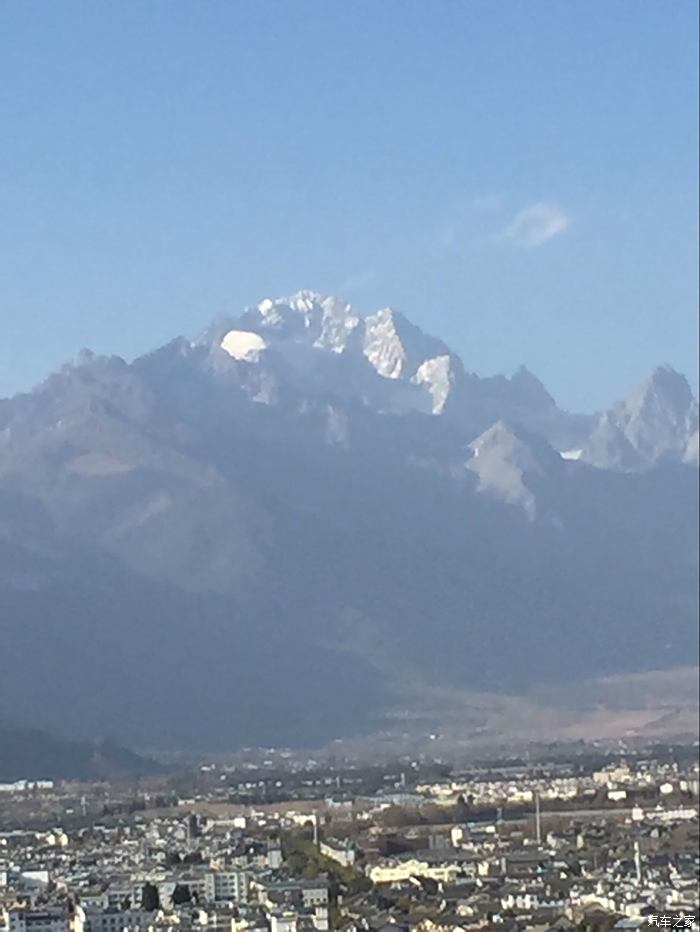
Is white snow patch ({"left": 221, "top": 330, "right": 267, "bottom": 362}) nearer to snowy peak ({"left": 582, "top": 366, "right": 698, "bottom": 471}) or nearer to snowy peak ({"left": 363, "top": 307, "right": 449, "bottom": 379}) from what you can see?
snowy peak ({"left": 363, "top": 307, "right": 449, "bottom": 379})

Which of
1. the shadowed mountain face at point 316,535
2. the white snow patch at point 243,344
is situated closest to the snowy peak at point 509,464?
the shadowed mountain face at point 316,535

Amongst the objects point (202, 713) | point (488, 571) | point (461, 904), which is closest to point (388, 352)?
point (488, 571)

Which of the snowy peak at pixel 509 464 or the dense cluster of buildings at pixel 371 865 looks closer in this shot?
the dense cluster of buildings at pixel 371 865

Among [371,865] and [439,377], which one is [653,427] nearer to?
[439,377]

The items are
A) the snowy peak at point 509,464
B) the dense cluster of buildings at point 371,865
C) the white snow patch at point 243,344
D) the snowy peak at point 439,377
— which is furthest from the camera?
the snowy peak at point 439,377

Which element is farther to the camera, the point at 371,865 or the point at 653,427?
the point at 653,427

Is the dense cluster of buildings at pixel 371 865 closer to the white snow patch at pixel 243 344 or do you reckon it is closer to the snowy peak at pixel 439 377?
the white snow patch at pixel 243 344

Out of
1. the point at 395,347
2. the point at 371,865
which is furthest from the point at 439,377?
the point at 371,865

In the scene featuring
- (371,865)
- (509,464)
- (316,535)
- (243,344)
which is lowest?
(371,865)

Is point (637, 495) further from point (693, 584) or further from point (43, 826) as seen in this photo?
point (43, 826)

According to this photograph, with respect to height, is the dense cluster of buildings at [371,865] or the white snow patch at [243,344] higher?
the white snow patch at [243,344]
